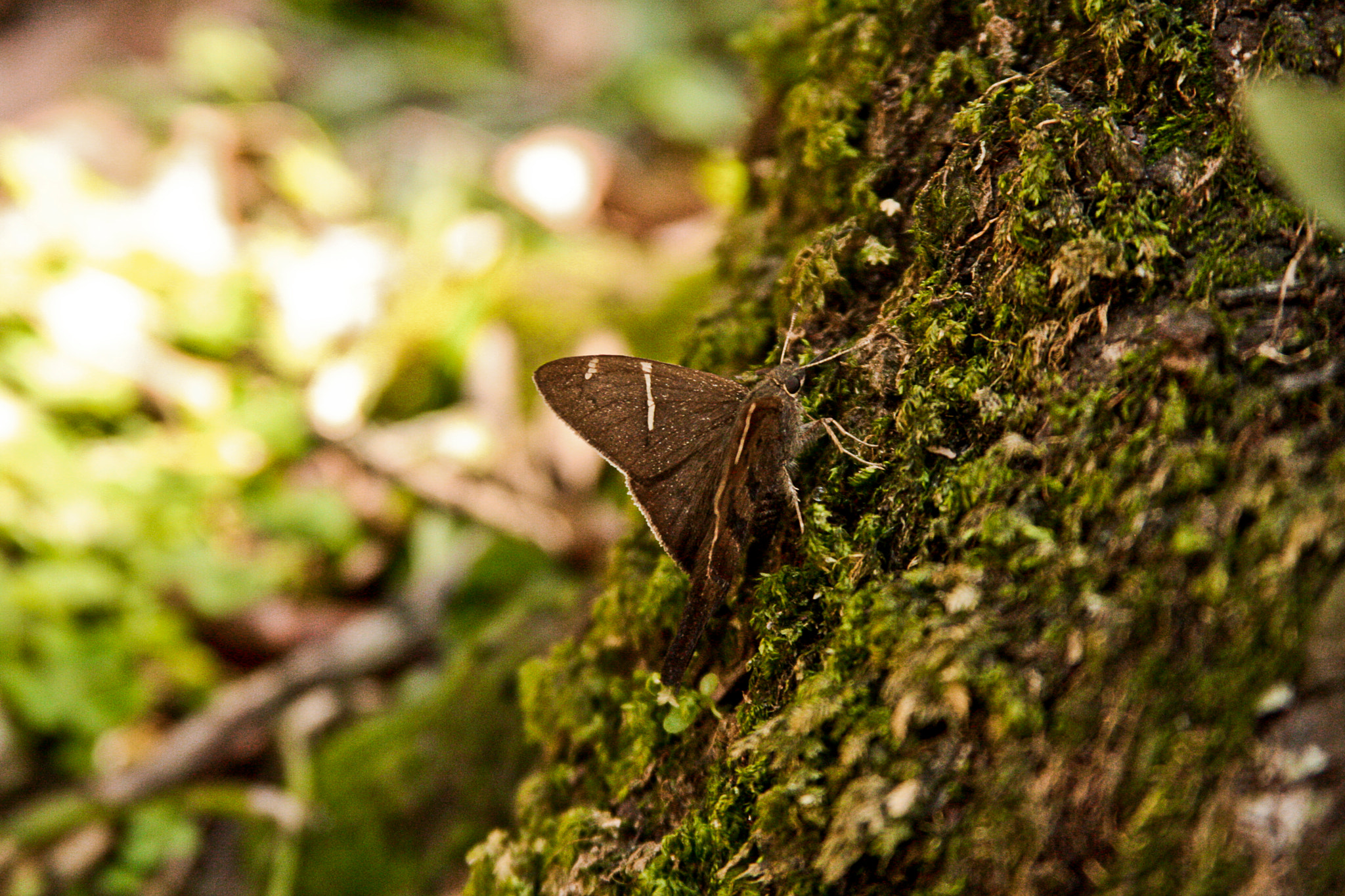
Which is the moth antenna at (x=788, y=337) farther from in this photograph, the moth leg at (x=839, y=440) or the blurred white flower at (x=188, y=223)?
the blurred white flower at (x=188, y=223)

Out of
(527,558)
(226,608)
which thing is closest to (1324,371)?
(527,558)

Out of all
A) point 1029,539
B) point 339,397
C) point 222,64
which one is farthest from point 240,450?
point 222,64

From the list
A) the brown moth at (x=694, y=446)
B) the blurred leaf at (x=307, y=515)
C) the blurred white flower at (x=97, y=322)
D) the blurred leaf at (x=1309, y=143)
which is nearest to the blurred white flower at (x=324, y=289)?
the blurred white flower at (x=97, y=322)

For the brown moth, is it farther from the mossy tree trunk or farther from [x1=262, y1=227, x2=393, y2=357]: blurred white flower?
[x1=262, y1=227, x2=393, y2=357]: blurred white flower

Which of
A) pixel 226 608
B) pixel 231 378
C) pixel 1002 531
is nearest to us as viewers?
pixel 1002 531

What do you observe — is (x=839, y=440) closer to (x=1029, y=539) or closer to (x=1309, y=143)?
(x=1029, y=539)

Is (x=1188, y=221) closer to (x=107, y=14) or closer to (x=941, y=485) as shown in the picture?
(x=941, y=485)

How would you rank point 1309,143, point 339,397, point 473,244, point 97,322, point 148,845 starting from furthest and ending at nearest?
point 473,244 < point 339,397 < point 97,322 < point 148,845 < point 1309,143
